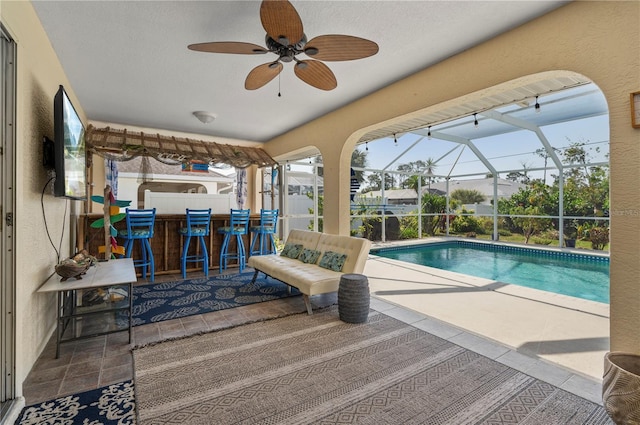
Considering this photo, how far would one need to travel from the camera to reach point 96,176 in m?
5.83

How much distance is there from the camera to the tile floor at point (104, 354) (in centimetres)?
204

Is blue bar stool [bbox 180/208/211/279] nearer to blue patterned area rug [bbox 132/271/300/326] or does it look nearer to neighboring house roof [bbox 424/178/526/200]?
blue patterned area rug [bbox 132/271/300/326]

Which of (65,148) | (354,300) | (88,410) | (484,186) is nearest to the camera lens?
(88,410)

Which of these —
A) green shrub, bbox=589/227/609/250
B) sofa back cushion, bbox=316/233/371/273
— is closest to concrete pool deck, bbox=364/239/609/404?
sofa back cushion, bbox=316/233/371/273

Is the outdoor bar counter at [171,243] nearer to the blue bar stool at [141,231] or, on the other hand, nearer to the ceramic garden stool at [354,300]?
the blue bar stool at [141,231]

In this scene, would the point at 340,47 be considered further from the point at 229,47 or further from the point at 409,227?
the point at 409,227

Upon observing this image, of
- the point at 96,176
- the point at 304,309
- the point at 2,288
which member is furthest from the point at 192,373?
the point at 96,176

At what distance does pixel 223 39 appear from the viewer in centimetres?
282

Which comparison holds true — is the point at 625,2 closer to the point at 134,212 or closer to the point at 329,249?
the point at 329,249

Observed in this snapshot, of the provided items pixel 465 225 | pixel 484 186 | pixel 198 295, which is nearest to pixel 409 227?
pixel 465 225

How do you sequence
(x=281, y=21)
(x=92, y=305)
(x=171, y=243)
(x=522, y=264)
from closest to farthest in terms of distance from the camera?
(x=281, y=21), (x=92, y=305), (x=171, y=243), (x=522, y=264)

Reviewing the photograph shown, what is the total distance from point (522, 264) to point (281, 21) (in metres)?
7.62

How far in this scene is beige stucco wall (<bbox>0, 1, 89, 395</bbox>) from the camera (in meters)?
1.92

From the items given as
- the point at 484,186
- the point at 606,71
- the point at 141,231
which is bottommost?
the point at 141,231
